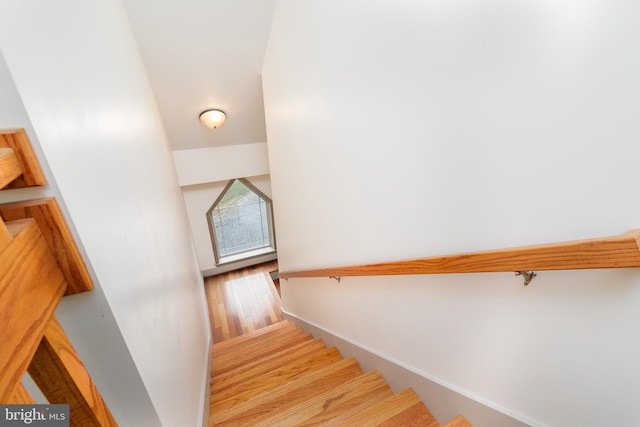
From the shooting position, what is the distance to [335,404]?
139 centimetres

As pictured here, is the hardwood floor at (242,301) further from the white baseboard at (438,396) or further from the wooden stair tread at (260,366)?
the white baseboard at (438,396)

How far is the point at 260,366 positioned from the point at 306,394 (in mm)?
710

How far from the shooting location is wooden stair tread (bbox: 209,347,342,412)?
1752 mm

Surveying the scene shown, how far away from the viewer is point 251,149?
400 cm

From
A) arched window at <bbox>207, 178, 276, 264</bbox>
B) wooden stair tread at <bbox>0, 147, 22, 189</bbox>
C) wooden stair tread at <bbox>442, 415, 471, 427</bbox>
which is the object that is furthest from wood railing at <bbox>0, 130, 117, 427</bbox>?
arched window at <bbox>207, 178, 276, 264</bbox>

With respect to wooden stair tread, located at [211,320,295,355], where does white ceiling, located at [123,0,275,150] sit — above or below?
above

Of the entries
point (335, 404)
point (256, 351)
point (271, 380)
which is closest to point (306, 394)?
point (335, 404)

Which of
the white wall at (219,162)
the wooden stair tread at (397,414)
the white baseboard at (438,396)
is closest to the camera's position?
the white baseboard at (438,396)

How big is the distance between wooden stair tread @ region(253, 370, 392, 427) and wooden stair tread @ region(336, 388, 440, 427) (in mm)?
142

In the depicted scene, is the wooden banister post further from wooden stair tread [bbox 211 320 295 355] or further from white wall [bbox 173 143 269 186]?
white wall [bbox 173 143 269 186]

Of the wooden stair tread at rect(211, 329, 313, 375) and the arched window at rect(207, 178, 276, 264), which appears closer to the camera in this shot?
the wooden stair tread at rect(211, 329, 313, 375)

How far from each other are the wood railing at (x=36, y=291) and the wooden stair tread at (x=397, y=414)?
99 cm

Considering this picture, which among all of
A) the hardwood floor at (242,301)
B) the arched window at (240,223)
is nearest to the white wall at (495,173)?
the hardwood floor at (242,301)

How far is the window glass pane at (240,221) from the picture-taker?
488 cm
